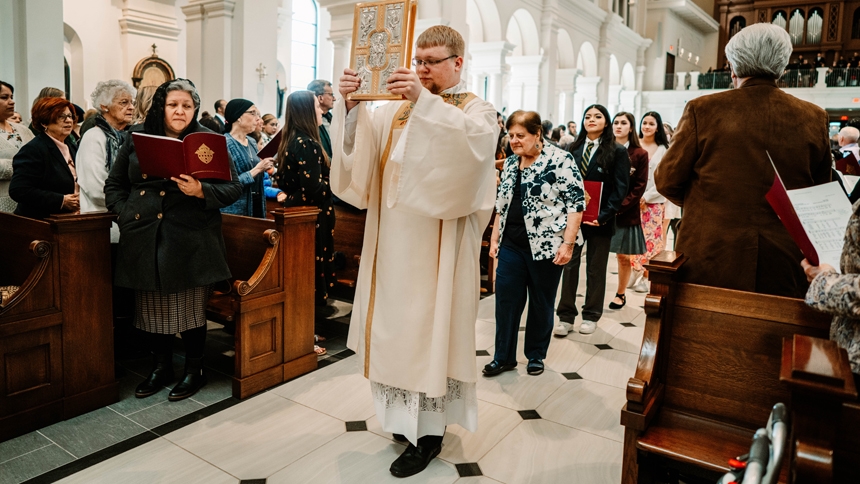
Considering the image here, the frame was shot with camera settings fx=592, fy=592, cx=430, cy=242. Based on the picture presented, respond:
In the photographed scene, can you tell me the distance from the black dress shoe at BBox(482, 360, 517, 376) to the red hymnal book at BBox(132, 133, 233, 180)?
1952mm

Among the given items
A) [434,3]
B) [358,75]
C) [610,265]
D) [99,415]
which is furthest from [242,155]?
[434,3]

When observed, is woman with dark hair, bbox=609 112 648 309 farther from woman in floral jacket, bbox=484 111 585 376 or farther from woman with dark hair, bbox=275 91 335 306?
woman with dark hair, bbox=275 91 335 306

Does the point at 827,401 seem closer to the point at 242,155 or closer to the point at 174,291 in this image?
the point at 174,291

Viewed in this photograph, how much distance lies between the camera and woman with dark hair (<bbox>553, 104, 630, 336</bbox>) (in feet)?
14.7

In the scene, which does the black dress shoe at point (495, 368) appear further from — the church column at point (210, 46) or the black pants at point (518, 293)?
the church column at point (210, 46)

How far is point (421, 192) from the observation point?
215cm

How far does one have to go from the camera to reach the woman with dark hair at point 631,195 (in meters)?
5.06

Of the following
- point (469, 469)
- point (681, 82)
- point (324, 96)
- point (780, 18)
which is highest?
point (780, 18)

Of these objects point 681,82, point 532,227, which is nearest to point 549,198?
point 532,227

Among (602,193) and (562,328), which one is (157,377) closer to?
(562,328)

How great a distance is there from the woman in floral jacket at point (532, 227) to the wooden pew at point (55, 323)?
2229mm

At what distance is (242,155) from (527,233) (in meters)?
2.12

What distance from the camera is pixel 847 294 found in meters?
1.33

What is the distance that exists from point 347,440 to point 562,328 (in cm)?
233
